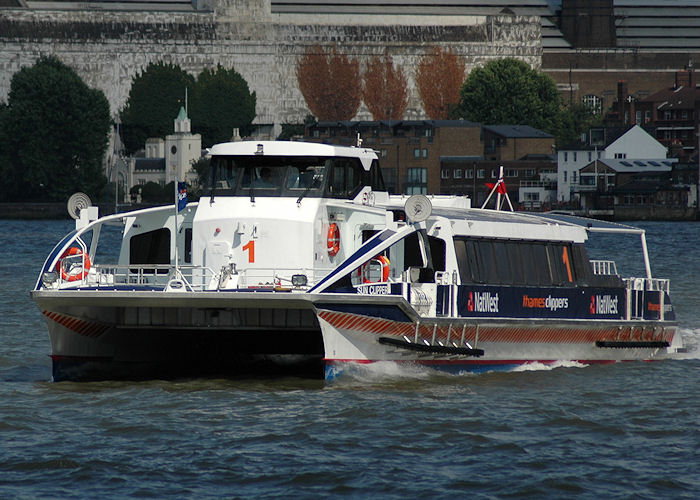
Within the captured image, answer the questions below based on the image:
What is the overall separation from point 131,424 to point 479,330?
20.3 ft

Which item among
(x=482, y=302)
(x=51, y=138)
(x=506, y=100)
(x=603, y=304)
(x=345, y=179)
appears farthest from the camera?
(x=506, y=100)

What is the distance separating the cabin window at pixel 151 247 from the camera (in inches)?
1141

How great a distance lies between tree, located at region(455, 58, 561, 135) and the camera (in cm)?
18825

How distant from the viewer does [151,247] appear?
95.4 ft

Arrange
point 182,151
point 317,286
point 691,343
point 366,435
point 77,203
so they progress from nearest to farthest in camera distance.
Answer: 1. point 366,435
2. point 317,286
3. point 77,203
4. point 691,343
5. point 182,151

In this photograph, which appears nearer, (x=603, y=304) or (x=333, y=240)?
(x=333, y=240)

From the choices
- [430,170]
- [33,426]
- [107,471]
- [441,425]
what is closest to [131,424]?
[33,426]

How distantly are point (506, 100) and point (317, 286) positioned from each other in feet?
548

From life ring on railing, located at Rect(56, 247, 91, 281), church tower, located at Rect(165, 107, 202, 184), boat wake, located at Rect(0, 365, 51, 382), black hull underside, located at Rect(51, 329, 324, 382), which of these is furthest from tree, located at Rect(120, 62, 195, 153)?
life ring on railing, located at Rect(56, 247, 91, 281)

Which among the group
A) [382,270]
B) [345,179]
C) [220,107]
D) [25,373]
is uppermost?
[220,107]

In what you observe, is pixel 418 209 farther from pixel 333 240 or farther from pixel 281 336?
pixel 281 336

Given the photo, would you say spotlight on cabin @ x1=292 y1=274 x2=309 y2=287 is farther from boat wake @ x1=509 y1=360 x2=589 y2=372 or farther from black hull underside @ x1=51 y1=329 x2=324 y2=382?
boat wake @ x1=509 y1=360 x2=589 y2=372

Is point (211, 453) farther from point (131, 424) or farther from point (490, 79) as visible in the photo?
point (490, 79)

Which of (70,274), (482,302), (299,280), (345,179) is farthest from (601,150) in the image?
(299,280)
